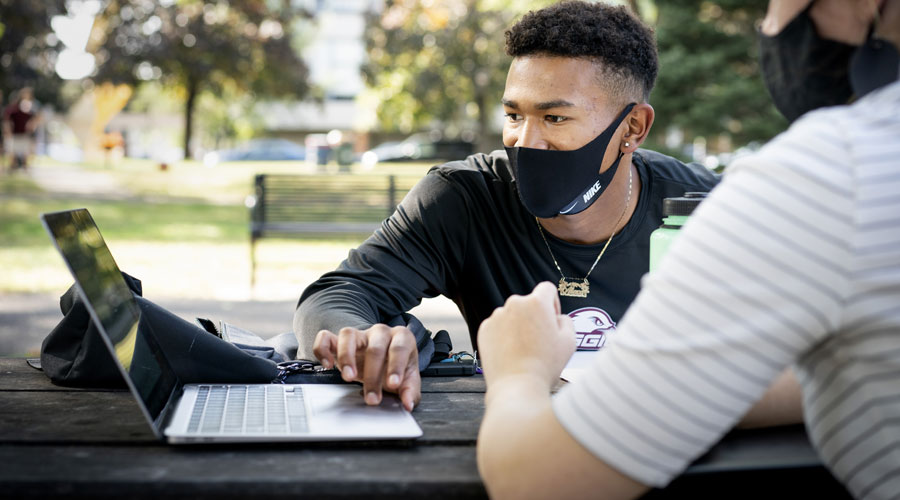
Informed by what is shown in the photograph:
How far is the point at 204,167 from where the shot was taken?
24734mm

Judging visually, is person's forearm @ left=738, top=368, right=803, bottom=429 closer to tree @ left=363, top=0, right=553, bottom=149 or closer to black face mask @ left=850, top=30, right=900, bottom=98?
black face mask @ left=850, top=30, right=900, bottom=98

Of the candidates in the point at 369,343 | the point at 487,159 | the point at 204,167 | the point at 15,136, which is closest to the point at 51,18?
the point at 15,136

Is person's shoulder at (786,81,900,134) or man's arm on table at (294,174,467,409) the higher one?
person's shoulder at (786,81,900,134)

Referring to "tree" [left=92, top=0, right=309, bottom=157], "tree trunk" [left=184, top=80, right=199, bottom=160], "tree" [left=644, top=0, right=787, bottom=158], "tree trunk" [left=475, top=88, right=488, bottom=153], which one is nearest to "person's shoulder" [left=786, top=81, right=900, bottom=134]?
"tree" [left=644, top=0, right=787, bottom=158]

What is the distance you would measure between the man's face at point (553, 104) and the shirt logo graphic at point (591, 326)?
48 cm

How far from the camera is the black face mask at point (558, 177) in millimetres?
2676

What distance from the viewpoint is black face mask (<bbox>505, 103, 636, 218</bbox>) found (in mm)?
2676

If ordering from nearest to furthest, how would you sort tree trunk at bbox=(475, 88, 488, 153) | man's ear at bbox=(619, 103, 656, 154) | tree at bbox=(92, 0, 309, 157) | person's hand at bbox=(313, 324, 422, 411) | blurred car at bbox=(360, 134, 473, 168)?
person's hand at bbox=(313, 324, 422, 411) → man's ear at bbox=(619, 103, 656, 154) → tree at bbox=(92, 0, 309, 157) → tree trunk at bbox=(475, 88, 488, 153) → blurred car at bbox=(360, 134, 473, 168)

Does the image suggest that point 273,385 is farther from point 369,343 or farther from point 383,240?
point 383,240

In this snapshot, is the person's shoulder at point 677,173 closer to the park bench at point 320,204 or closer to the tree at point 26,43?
the park bench at point 320,204

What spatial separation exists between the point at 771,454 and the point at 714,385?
0.98 ft

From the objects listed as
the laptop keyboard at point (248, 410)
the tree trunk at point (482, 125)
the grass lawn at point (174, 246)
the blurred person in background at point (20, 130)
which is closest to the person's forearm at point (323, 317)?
the laptop keyboard at point (248, 410)

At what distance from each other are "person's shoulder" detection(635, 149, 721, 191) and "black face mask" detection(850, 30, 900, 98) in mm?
1766

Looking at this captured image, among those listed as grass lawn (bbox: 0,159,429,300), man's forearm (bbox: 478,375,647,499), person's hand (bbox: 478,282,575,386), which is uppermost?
person's hand (bbox: 478,282,575,386)
